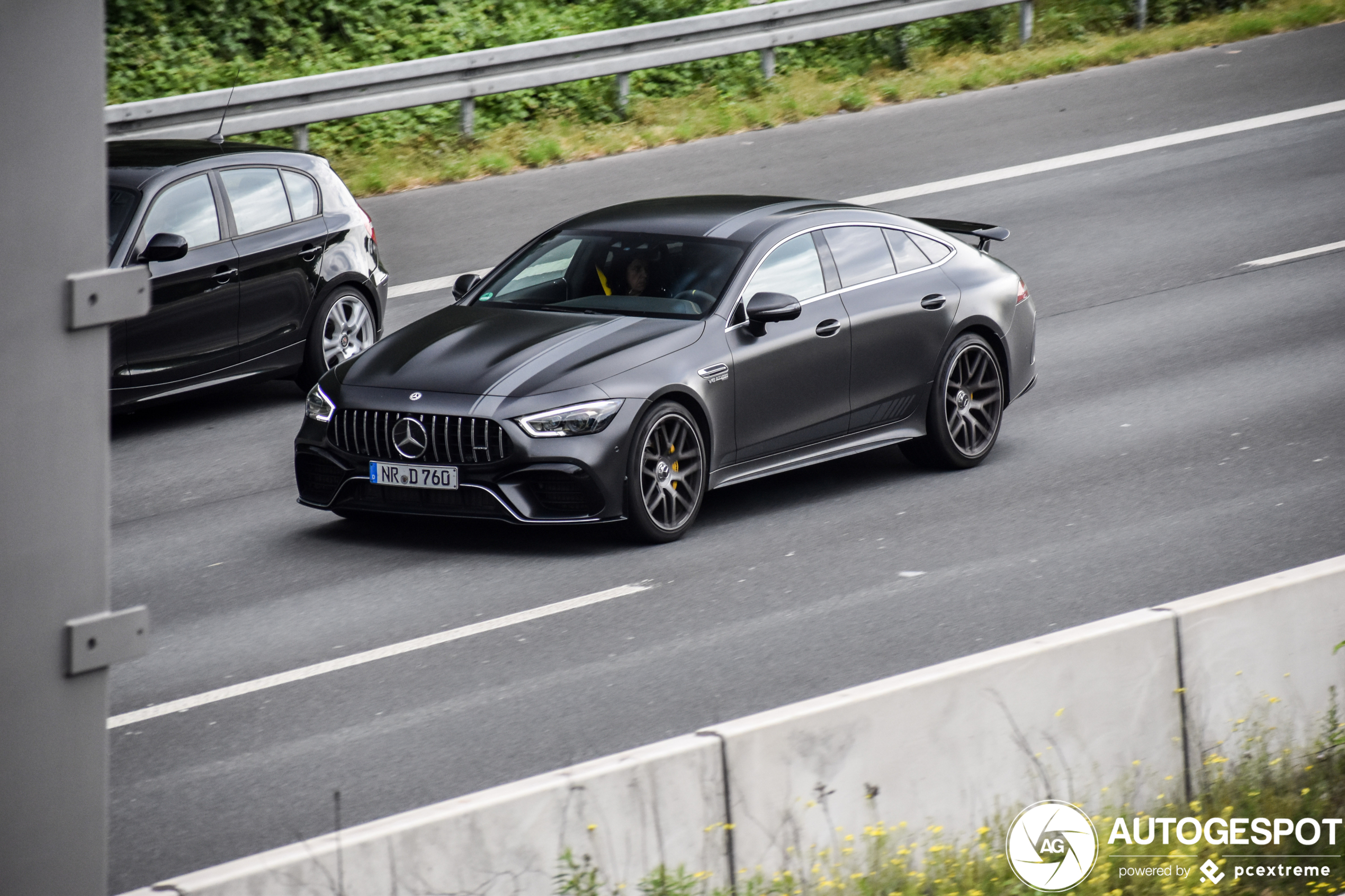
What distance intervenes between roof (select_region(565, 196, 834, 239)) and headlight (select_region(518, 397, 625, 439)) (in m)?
1.60

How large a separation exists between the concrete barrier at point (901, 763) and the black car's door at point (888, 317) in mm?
4008

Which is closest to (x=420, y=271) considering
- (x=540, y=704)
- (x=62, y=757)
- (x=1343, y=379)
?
(x=1343, y=379)

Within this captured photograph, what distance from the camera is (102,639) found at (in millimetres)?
3912

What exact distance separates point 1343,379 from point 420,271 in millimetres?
7319

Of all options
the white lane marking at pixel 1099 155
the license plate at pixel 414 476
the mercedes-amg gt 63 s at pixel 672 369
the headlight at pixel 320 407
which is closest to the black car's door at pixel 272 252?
the mercedes-amg gt 63 s at pixel 672 369

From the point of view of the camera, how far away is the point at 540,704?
749 cm

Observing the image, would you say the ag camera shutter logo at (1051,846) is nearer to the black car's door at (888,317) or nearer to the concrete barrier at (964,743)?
the concrete barrier at (964,743)

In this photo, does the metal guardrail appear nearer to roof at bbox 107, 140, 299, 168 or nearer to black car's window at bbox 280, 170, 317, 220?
roof at bbox 107, 140, 299, 168

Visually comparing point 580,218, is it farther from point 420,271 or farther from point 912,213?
point 912,213

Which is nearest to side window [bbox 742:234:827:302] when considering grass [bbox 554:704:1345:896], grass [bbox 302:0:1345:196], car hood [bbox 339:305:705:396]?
car hood [bbox 339:305:705:396]

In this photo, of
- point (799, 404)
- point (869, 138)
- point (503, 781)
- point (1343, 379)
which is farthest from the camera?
point (869, 138)

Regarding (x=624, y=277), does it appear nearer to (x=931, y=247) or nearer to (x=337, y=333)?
(x=931, y=247)

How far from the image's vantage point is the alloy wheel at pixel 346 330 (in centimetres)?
1298

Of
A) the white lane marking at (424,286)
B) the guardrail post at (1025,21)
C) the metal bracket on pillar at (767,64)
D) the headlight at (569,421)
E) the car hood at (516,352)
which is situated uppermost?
the guardrail post at (1025,21)
